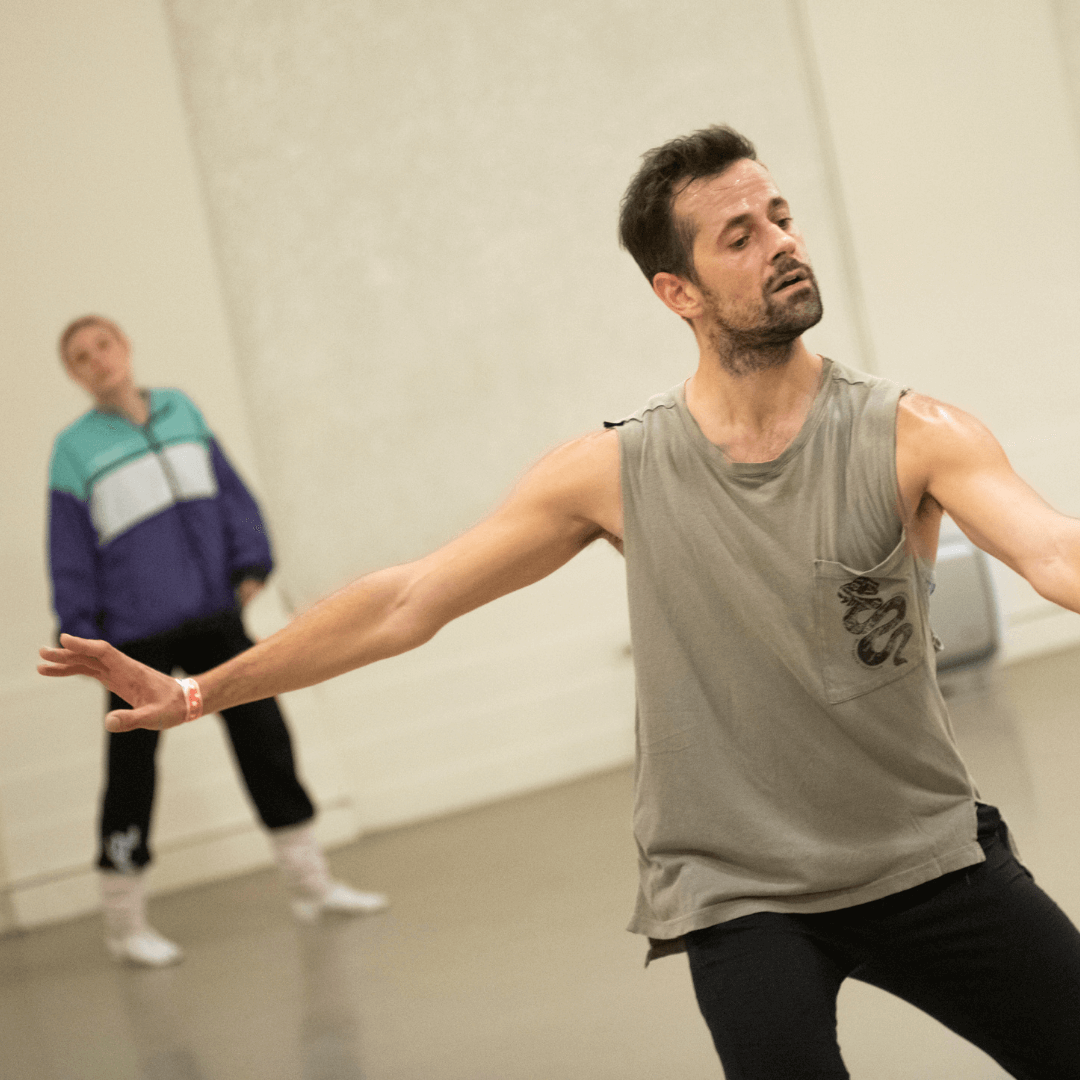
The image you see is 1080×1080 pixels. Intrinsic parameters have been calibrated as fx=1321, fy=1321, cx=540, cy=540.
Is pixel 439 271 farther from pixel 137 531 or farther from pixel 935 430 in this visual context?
pixel 935 430

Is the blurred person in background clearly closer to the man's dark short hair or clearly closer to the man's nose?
the man's dark short hair

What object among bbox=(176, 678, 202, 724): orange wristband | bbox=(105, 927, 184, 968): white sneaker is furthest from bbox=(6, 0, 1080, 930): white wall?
bbox=(176, 678, 202, 724): orange wristband

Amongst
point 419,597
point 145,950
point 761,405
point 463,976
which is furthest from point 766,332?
point 145,950

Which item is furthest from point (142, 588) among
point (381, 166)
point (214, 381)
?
point (381, 166)

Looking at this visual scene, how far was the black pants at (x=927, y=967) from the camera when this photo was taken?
1.35 m

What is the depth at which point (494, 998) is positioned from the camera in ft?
9.32

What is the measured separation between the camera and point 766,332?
148 cm

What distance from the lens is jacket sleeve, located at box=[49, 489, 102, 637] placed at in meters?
3.72

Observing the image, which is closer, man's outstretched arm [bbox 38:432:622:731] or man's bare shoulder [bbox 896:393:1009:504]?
man's bare shoulder [bbox 896:393:1009:504]

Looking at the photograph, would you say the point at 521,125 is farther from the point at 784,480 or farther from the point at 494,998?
the point at 784,480

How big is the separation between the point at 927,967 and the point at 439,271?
13.1 feet

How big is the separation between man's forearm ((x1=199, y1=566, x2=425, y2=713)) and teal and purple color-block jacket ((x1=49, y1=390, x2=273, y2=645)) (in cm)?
221

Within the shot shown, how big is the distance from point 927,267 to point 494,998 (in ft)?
12.1

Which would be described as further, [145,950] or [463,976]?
[145,950]
